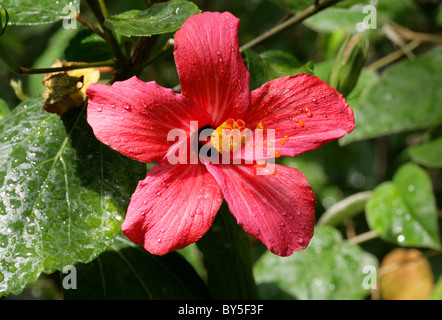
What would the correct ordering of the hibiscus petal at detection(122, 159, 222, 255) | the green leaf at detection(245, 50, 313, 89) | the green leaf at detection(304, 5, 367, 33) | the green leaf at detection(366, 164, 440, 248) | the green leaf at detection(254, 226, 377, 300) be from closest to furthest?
the hibiscus petal at detection(122, 159, 222, 255) → the green leaf at detection(245, 50, 313, 89) → the green leaf at detection(254, 226, 377, 300) → the green leaf at detection(366, 164, 440, 248) → the green leaf at detection(304, 5, 367, 33)

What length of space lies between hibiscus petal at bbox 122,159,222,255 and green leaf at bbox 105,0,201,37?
0.18m

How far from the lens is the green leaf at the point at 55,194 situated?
674mm

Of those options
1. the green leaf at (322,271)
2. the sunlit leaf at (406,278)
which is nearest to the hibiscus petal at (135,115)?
the green leaf at (322,271)

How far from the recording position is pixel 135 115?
634 millimetres

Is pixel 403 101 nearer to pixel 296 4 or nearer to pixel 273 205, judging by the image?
pixel 296 4

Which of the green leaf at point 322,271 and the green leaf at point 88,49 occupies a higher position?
the green leaf at point 88,49

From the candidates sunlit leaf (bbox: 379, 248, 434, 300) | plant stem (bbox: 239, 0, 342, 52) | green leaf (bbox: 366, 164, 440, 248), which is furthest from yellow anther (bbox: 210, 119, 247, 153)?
sunlit leaf (bbox: 379, 248, 434, 300)

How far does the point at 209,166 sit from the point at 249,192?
0.22 ft

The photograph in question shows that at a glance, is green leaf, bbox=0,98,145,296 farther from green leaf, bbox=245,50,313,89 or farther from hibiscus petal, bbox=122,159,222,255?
green leaf, bbox=245,50,313,89

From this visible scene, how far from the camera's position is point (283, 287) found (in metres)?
1.26

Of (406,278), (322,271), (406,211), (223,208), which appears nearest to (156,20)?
(223,208)

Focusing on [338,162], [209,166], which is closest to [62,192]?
[209,166]

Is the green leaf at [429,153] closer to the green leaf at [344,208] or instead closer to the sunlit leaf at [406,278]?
the green leaf at [344,208]

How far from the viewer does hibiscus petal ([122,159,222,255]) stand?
618 millimetres
